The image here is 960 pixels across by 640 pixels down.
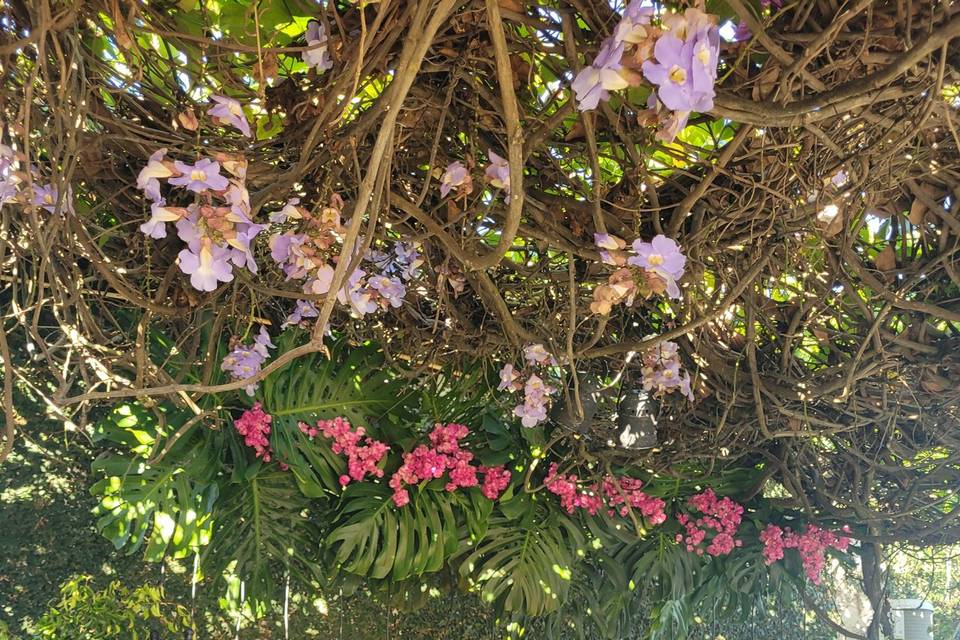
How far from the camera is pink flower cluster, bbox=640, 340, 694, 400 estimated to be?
1.83 m

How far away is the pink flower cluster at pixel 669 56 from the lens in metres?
0.79

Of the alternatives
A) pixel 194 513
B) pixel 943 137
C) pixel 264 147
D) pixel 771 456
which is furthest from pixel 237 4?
pixel 771 456

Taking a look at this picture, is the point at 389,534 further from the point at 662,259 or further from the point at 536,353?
the point at 662,259

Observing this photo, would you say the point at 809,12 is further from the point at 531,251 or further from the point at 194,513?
the point at 194,513

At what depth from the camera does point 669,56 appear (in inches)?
31.1

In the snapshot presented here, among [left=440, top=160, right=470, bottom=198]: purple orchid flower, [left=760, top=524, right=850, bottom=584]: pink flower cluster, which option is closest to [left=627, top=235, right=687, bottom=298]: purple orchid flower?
[left=440, top=160, right=470, bottom=198]: purple orchid flower

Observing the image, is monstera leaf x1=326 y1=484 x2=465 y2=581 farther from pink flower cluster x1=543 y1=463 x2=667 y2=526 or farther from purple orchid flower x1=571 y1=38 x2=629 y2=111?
purple orchid flower x1=571 y1=38 x2=629 y2=111

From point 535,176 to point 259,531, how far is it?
1395mm

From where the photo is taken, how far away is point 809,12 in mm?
976

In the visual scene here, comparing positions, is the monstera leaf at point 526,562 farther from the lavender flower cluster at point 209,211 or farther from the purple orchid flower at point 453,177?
the lavender flower cluster at point 209,211

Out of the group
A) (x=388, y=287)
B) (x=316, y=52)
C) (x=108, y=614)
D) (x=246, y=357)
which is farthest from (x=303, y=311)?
(x=108, y=614)

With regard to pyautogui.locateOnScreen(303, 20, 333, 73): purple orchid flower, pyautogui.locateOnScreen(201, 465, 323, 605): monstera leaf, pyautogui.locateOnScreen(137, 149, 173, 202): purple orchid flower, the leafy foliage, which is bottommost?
the leafy foliage


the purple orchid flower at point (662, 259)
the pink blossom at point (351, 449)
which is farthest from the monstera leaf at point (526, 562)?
the purple orchid flower at point (662, 259)

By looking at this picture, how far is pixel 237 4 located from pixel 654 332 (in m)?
1.28
